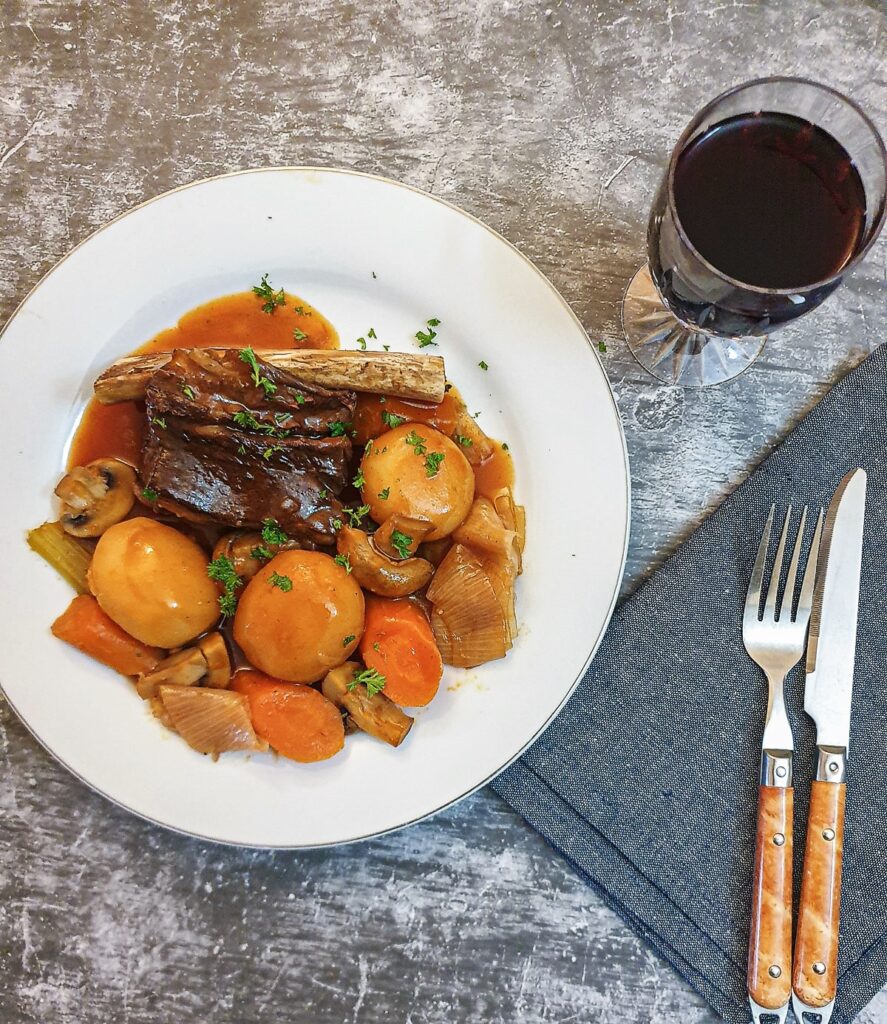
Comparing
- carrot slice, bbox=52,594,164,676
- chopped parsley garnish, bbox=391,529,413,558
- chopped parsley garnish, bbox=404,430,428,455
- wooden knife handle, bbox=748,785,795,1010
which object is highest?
chopped parsley garnish, bbox=404,430,428,455

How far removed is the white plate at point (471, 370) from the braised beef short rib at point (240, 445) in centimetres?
34

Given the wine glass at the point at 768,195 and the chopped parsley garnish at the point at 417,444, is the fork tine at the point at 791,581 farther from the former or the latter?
the chopped parsley garnish at the point at 417,444

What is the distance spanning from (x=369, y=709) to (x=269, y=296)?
124cm

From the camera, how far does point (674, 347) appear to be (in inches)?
98.7

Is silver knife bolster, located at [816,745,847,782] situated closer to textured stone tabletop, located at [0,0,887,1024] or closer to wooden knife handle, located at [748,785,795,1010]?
wooden knife handle, located at [748,785,795,1010]

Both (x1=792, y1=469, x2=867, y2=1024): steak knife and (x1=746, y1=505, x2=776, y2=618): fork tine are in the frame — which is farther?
(x1=746, y1=505, x2=776, y2=618): fork tine

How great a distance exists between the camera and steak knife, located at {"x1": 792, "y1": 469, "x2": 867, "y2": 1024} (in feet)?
7.25

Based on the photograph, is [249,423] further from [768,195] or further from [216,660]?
[768,195]

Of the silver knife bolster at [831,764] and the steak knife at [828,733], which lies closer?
the steak knife at [828,733]

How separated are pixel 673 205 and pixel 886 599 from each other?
52.0 inches

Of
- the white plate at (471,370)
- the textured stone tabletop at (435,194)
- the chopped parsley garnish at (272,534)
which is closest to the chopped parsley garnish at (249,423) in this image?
the chopped parsley garnish at (272,534)

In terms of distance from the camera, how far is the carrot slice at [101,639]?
2.27 meters

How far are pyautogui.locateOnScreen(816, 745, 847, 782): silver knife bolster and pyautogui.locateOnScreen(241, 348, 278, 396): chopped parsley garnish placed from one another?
1.84m

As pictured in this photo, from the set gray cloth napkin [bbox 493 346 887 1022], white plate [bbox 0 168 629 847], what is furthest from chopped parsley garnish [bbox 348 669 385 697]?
gray cloth napkin [bbox 493 346 887 1022]
